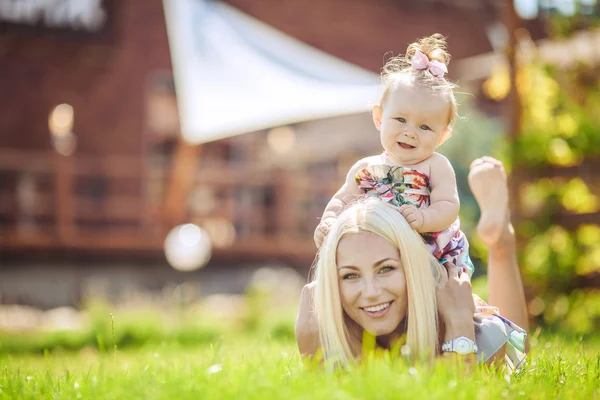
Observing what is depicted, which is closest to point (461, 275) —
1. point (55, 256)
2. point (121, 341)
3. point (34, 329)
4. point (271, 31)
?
point (121, 341)

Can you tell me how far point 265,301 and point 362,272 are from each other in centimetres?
605

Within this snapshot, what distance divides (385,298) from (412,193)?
43 centimetres

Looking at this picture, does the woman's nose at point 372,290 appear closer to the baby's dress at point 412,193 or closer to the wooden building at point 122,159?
the baby's dress at point 412,193

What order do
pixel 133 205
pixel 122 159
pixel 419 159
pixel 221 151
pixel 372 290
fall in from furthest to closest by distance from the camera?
pixel 221 151 → pixel 122 159 → pixel 133 205 → pixel 419 159 → pixel 372 290

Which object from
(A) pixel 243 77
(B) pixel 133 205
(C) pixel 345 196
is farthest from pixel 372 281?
(B) pixel 133 205

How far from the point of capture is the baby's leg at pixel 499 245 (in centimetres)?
359

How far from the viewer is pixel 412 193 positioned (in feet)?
9.71

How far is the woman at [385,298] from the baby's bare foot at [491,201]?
2.12 feet

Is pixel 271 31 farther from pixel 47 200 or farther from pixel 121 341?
pixel 121 341

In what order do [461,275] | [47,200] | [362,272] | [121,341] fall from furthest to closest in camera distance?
1. [47,200]
2. [121,341]
3. [461,275]
4. [362,272]

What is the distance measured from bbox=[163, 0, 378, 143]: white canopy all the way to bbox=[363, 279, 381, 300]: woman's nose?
667 centimetres

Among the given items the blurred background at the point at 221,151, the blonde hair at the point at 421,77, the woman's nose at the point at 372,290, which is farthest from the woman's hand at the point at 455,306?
the blurred background at the point at 221,151

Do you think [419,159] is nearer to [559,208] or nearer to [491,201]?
[491,201]

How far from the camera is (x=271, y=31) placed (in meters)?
11.0
